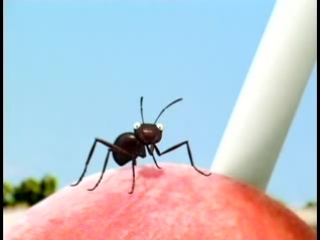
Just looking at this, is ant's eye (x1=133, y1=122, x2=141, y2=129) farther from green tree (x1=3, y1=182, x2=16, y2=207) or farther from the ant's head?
green tree (x1=3, y1=182, x2=16, y2=207)

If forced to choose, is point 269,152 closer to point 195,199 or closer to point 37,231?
point 195,199

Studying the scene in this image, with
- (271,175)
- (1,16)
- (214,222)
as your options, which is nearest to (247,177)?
(271,175)

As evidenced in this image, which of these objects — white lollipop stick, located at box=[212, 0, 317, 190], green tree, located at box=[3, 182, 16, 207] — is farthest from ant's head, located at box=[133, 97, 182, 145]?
green tree, located at box=[3, 182, 16, 207]

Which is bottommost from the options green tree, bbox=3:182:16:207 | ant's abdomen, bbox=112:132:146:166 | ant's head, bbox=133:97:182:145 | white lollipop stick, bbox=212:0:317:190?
green tree, bbox=3:182:16:207

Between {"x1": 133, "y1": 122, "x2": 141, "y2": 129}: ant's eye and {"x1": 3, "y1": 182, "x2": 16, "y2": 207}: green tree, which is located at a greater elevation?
{"x1": 133, "y1": 122, "x2": 141, "y2": 129}: ant's eye

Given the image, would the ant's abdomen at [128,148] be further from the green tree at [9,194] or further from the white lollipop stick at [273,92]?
the green tree at [9,194]

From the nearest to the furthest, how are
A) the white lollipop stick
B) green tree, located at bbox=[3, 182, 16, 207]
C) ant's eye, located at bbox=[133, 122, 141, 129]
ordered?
the white lollipop stick, ant's eye, located at bbox=[133, 122, 141, 129], green tree, located at bbox=[3, 182, 16, 207]

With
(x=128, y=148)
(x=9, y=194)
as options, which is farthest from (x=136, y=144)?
(x=9, y=194)

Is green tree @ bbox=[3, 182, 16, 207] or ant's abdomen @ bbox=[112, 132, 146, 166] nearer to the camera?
ant's abdomen @ bbox=[112, 132, 146, 166]
